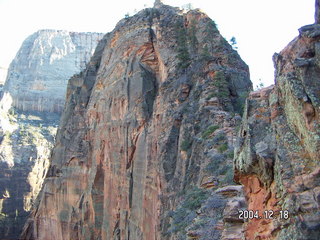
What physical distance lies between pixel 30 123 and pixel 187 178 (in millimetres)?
92018

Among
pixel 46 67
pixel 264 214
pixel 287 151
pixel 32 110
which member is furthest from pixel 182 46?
pixel 46 67

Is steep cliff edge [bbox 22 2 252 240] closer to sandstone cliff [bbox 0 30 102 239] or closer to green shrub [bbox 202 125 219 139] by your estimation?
green shrub [bbox 202 125 219 139]

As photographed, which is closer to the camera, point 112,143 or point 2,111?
point 112,143

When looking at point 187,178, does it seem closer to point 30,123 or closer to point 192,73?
point 192,73

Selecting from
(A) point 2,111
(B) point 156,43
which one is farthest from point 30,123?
(B) point 156,43

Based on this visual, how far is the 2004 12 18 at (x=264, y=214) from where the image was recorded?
24.7 ft

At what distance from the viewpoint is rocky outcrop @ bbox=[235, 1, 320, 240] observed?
722 centimetres

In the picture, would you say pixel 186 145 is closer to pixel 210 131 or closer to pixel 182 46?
pixel 210 131

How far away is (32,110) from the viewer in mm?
111000

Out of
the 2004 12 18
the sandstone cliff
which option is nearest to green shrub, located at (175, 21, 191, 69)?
the 2004 12 18

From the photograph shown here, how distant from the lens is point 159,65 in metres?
28.2

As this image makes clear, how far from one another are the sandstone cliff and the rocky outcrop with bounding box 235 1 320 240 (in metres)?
72.4

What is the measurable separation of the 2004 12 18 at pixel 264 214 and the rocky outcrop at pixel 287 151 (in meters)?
0.02

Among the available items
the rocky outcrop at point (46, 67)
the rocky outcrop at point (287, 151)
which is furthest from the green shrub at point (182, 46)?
the rocky outcrop at point (46, 67)
